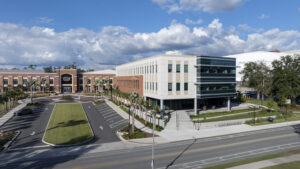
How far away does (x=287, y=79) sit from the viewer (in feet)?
246

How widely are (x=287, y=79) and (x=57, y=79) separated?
115m

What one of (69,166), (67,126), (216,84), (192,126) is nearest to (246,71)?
(216,84)

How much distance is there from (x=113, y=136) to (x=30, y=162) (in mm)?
14624

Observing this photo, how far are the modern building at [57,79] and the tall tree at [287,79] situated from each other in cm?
8465

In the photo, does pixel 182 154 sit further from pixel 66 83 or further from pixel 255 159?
pixel 66 83

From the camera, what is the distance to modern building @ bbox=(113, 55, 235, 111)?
5284 cm

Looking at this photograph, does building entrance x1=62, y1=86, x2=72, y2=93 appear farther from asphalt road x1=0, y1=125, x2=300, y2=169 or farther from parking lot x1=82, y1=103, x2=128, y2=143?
asphalt road x1=0, y1=125, x2=300, y2=169

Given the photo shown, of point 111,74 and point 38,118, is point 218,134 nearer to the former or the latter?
point 38,118

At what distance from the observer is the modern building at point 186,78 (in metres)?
52.8

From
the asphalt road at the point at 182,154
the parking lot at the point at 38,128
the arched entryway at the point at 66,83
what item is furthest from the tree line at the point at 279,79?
the arched entryway at the point at 66,83

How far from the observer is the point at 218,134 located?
3875 cm

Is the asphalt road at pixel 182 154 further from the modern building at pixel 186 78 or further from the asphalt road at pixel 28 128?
the modern building at pixel 186 78

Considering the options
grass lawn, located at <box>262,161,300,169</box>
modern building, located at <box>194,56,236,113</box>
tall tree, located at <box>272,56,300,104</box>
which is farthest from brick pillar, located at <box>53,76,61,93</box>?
grass lawn, located at <box>262,161,300,169</box>

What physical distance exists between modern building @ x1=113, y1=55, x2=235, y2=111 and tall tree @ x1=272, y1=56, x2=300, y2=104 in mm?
25780
